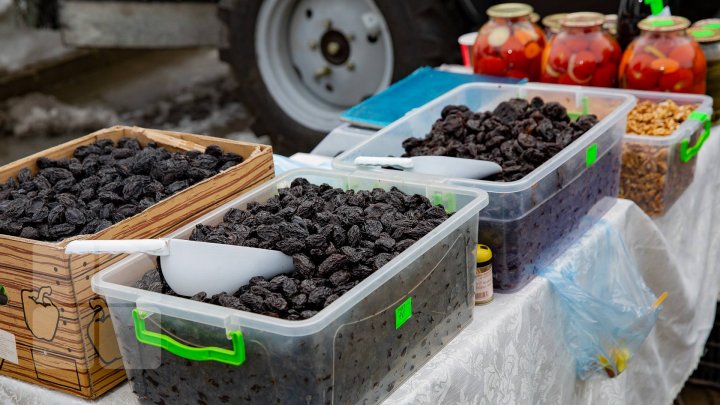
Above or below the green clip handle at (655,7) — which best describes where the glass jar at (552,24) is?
below

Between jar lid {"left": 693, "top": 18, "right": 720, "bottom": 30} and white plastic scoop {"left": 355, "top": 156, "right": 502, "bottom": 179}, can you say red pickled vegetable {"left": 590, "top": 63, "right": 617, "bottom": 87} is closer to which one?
jar lid {"left": 693, "top": 18, "right": 720, "bottom": 30}

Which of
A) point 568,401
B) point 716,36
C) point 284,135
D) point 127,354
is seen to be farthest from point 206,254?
point 284,135

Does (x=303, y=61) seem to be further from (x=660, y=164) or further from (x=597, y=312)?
(x=597, y=312)

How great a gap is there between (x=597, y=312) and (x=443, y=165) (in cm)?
40

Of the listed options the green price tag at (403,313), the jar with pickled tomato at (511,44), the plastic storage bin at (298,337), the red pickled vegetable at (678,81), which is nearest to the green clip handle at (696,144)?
the red pickled vegetable at (678,81)

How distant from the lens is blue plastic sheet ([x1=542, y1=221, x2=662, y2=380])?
1.52 m

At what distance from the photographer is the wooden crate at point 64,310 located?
3.71ft

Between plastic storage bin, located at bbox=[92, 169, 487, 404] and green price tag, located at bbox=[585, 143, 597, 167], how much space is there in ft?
1.41

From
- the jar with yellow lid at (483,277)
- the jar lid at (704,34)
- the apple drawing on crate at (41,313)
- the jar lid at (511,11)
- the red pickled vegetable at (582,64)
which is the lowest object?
the jar with yellow lid at (483,277)

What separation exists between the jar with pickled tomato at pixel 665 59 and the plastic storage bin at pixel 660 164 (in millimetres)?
119

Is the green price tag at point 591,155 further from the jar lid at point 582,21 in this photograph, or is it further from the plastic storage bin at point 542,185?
the jar lid at point 582,21

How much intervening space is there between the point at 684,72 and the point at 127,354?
153 cm

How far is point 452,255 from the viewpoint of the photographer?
3.99ft

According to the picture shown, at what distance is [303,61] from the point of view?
339cm
